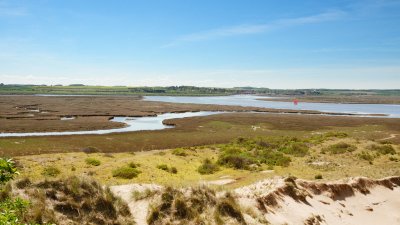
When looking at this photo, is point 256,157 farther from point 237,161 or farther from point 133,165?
point 133,165

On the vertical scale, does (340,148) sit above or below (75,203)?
below

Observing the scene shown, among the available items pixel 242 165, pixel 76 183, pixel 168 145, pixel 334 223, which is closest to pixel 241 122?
pixel 168 145

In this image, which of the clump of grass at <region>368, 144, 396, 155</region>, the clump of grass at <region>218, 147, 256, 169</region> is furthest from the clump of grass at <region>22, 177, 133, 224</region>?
the clump of grass at <region>368, 144, 396, 155</region>

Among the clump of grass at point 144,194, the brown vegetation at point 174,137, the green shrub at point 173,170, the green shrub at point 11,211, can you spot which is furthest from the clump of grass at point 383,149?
the green shrub at point 11,211

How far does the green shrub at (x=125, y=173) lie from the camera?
25656mm

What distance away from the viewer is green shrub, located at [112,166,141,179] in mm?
25656

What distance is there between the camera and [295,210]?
55.3ft

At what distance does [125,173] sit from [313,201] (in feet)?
46.5

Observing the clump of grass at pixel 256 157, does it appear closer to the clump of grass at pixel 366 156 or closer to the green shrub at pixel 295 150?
the green shrub at pixel 295 150

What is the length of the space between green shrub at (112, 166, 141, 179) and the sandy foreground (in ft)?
29.9

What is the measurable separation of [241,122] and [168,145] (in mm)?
35317

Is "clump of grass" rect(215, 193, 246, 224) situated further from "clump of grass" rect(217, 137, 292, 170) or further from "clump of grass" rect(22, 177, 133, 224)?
"clump of grass" rect(217, 137, 292, 170)

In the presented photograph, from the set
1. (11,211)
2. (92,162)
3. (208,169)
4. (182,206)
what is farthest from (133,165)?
(11,211)

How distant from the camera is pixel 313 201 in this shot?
60.5ft
